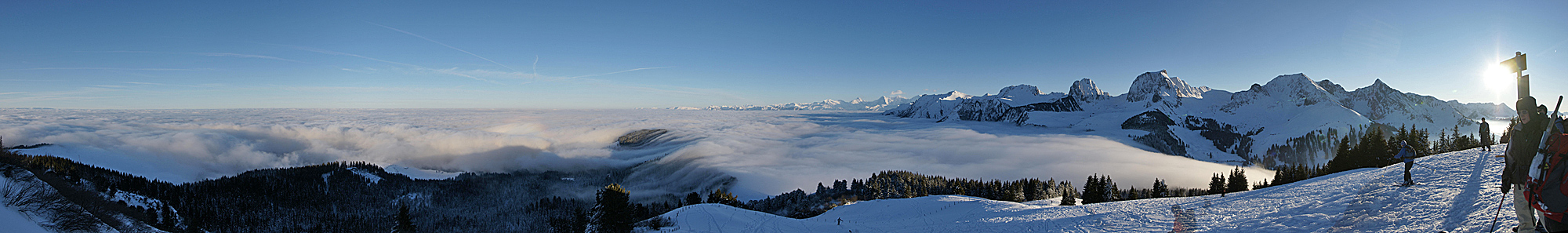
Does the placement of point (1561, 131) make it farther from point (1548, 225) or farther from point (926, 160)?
point (926, 160)

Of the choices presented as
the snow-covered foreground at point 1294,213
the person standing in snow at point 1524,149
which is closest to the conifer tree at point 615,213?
the snow-covered foreground at point 1294,213

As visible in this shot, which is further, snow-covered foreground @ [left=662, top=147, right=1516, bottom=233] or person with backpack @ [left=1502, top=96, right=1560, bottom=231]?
snow-covered foreground @ [left=662, top=147, right=1516, bottom=233]

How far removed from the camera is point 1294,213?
45.9 feet

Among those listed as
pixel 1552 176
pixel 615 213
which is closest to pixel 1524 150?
pixel 1552 176

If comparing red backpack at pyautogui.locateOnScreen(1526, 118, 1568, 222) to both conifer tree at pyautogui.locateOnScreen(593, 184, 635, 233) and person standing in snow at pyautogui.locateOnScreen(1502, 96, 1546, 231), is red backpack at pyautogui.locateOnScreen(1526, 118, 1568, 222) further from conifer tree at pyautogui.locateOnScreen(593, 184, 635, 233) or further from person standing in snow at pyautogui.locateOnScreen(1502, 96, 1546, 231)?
conifer tree at pyautogui.locateOnScreen(593, 184, 635, 233)

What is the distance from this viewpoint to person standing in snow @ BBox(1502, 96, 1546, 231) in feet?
19.4

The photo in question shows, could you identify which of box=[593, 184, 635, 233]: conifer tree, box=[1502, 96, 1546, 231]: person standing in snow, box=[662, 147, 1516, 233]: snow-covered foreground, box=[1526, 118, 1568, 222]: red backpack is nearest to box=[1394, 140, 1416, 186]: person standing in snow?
box=[662, 147, 1516, 233]: snow-covered foreground

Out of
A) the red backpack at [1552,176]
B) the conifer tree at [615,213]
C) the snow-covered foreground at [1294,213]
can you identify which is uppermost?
the red backpack at [1552,176]

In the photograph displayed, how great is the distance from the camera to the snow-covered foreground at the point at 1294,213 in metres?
11.0

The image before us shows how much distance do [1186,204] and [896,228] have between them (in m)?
12.6

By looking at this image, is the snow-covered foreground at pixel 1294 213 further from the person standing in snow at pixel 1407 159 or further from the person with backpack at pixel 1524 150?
the person with backpack at pixel 1524 150

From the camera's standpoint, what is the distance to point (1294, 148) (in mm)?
189375

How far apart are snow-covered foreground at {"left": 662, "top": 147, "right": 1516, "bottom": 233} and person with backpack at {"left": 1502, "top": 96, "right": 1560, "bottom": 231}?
430 cm

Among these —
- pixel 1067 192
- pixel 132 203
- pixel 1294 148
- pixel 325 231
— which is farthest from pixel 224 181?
pixel 1294 148
